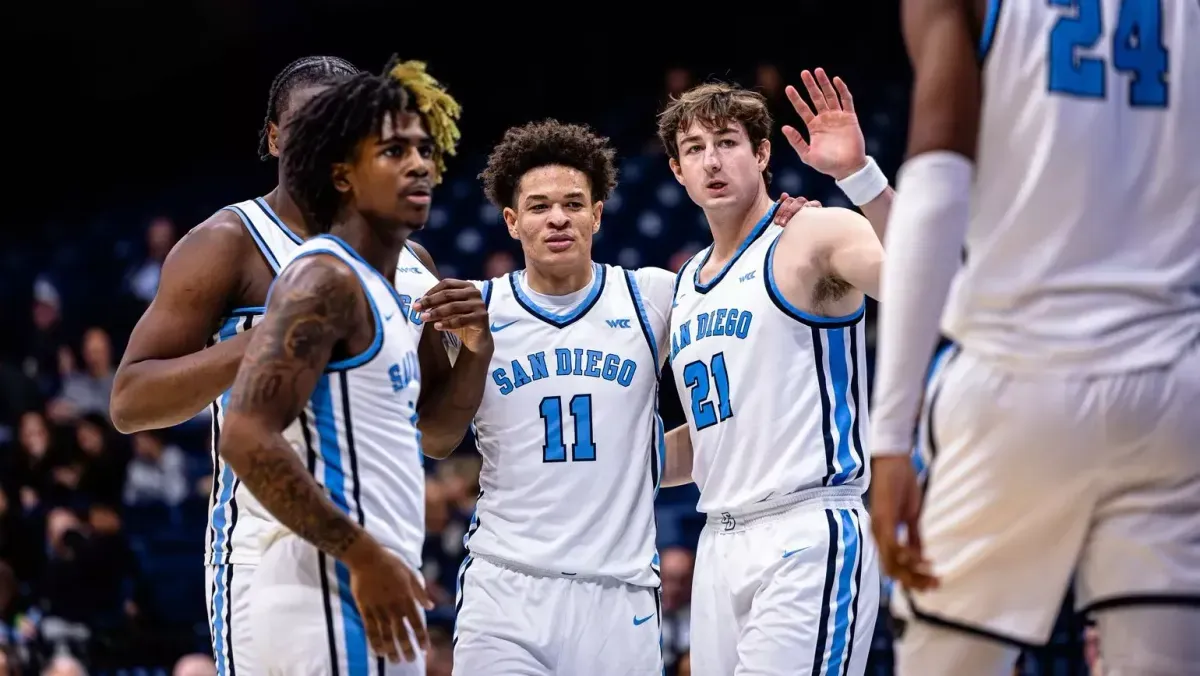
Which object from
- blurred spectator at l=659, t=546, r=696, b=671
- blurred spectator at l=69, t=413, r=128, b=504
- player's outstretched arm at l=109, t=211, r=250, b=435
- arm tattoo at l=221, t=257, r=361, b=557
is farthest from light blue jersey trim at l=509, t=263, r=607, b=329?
blurred spectator at l=69, t=413, r=128, b=504

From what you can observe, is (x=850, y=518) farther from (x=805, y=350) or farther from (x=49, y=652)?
(x=49, y=652)

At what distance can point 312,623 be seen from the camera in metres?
3.30

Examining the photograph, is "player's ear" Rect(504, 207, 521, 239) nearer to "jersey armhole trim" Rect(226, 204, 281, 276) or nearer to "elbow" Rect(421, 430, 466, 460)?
"elbow" Rect(421, 430, 466, 460)

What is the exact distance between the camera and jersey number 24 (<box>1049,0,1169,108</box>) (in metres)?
2.69

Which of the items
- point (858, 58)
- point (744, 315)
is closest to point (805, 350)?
point (744, 315)

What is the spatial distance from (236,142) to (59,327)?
4.18 metres

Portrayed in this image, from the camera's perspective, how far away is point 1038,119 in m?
2.70

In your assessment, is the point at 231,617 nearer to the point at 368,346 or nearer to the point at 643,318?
the point at 368,346

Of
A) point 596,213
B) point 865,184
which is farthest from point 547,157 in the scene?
point 865,184

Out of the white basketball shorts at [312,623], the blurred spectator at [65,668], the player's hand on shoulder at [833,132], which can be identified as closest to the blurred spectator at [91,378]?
the blurred spectator at [65,668]

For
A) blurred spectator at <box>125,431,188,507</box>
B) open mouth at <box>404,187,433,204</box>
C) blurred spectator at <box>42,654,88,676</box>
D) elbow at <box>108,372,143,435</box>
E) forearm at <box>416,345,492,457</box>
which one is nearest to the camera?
open mouth at <box>404,187,433,204</box>

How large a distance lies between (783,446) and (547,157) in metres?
1.43

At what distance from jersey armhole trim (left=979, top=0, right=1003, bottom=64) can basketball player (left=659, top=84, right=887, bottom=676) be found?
1776 mm

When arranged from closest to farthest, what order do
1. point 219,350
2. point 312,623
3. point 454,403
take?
point 312,623, point 219,350, point 454,403
